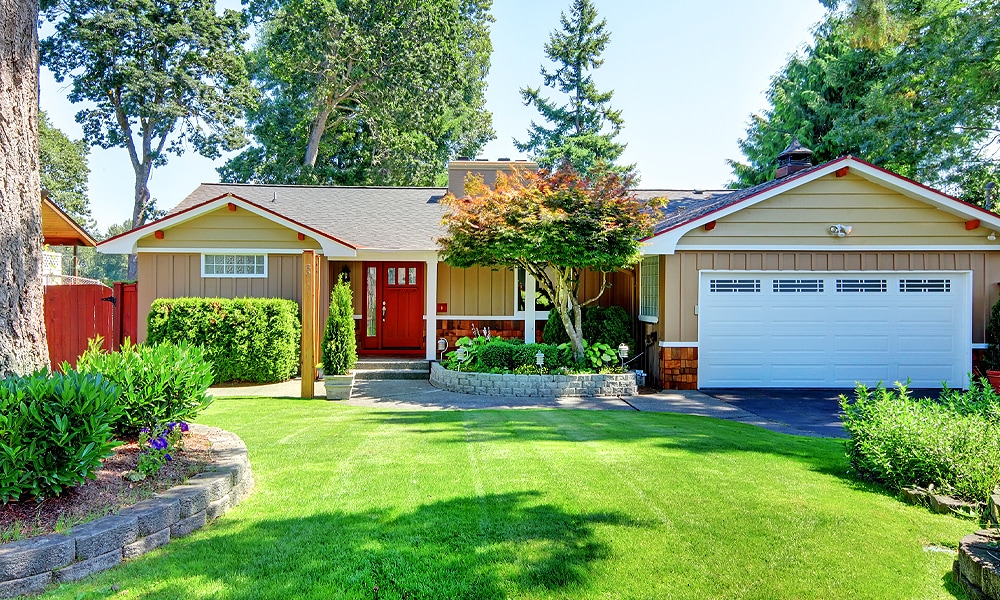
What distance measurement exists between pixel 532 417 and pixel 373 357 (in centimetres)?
584

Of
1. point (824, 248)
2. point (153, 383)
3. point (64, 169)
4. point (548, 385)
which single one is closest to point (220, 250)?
point (548, 385)

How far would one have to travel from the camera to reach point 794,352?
10797 mm

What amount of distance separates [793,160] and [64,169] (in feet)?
137

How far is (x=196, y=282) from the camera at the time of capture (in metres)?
11.7

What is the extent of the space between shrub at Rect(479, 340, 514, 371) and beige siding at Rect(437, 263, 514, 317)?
261 cm

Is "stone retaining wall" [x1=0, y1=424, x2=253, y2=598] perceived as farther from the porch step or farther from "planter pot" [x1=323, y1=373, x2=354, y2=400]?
the porch step

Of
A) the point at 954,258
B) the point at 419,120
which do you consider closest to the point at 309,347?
the point at 954,258

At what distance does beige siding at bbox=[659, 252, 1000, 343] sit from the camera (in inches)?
418

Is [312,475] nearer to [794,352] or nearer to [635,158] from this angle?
[794,352]

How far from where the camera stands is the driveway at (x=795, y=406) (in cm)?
753

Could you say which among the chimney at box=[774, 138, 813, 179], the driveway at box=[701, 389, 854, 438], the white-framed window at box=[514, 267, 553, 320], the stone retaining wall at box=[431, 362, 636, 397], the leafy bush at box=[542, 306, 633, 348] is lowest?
the driveway at box=[701, 389, 854, 438]

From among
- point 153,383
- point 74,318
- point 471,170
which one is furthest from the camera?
point 471,170

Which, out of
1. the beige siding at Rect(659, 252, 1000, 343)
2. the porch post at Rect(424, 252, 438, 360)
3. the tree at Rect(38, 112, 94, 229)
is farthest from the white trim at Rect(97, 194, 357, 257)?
the tree at Rect(38, 112, 94, 229)

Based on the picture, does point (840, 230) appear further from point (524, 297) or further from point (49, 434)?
point (49, 434)
